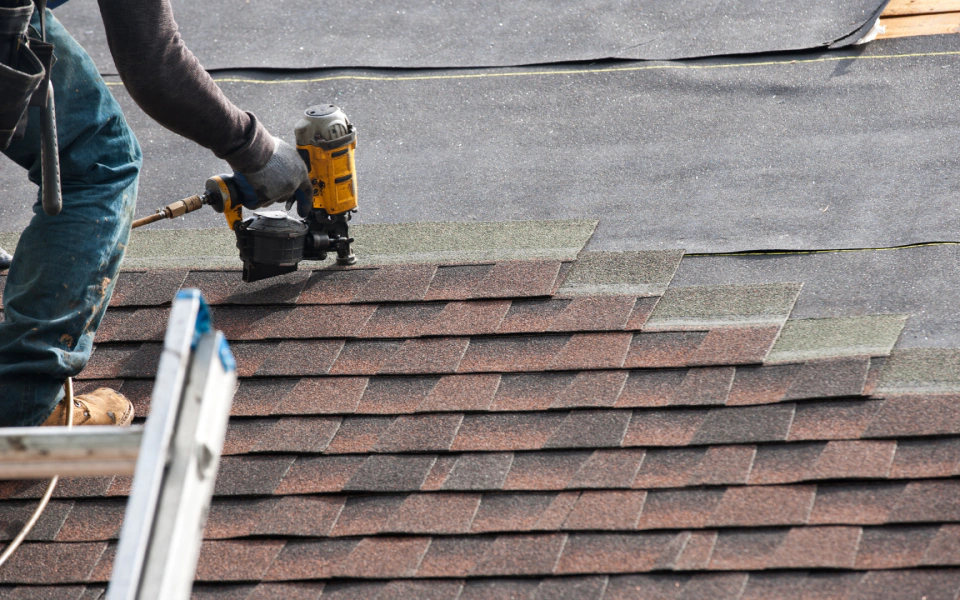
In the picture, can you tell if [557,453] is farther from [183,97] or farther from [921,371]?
[183,97]

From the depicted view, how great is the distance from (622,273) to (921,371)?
86 cm

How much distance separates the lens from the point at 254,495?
8.09ft

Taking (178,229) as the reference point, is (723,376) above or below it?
above

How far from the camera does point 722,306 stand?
2.75 m

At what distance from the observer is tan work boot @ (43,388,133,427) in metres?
2.76

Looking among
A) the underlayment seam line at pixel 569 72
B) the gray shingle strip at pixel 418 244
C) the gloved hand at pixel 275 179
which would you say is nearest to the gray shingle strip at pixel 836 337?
the gray shingle strip at pixel 418 244

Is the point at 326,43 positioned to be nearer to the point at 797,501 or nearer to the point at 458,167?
the point at 458,167

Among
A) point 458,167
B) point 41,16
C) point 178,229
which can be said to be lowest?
point 178,229

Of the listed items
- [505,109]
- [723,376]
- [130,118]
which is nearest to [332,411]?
[723,376]

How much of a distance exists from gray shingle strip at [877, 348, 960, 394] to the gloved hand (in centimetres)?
175

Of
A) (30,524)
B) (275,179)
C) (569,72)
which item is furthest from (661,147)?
(30,524)

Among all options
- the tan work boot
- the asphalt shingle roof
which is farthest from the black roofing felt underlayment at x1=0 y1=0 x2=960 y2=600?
the tan work boot

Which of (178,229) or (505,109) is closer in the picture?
(178,229)

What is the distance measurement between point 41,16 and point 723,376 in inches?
76.3
